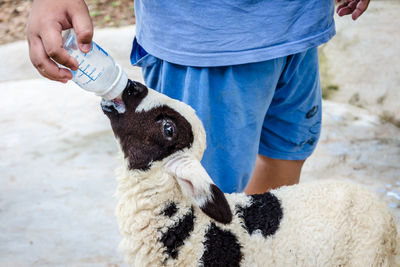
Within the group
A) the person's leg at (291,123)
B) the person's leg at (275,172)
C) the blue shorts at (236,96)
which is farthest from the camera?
the person's leg at (275,172)

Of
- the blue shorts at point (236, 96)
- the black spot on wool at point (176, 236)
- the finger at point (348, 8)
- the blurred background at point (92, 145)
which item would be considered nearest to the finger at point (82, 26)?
the blue shorts at point (236, 96)

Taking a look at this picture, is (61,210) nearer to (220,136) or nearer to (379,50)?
(220,136)

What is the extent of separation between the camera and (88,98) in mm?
4012

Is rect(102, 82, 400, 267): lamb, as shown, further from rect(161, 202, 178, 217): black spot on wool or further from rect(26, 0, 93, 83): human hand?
rect(26, 0, 93, 83): human hand

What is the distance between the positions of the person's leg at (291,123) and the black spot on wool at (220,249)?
0.56 metres

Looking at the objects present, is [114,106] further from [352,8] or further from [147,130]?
[352,8]

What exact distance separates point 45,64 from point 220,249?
718 mm

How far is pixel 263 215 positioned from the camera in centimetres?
144

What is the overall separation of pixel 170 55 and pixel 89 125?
7.64 feet

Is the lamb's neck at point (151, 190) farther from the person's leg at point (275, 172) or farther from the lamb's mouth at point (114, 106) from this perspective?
the person's leg at point (275, 172)

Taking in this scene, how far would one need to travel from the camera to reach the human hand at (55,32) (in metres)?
1.17

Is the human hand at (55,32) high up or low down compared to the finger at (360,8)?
up

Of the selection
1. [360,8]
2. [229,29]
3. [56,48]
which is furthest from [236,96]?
[360,8]

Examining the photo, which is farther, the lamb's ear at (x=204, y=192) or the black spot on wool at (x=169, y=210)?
the black spot on wool at (x=169, y=210)
